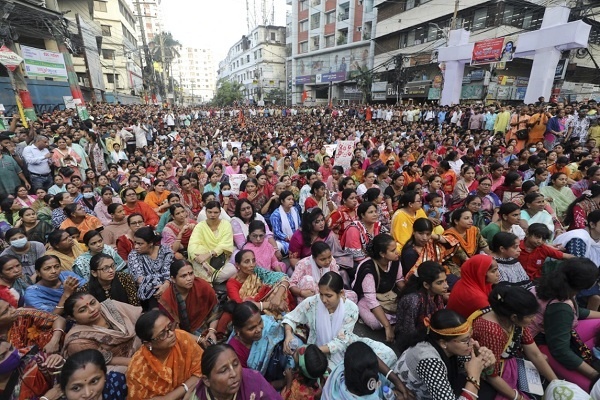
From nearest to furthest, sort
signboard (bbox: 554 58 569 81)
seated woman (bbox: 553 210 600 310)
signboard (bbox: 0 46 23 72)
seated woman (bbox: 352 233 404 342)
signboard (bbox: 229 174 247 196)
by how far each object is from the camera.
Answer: seated woman (bbox: 352 233 404 342) < seated woman (bbox: 553 210 600 310) < signboard (bbox: 229 174 247 196) < signboard (bbox: 0 46 23 72) < signboard (bbox: 554 58 569 81)

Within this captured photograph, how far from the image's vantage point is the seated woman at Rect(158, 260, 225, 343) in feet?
9.12

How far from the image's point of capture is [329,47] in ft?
112

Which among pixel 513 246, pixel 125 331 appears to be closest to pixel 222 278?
pixel 125 331

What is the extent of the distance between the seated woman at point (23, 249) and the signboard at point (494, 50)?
656 inches

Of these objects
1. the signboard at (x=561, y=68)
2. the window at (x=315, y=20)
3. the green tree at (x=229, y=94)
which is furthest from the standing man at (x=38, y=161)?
the green tree at (x=229, y=94)

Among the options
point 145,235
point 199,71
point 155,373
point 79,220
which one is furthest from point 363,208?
point 199,71

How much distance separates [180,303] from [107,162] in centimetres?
769

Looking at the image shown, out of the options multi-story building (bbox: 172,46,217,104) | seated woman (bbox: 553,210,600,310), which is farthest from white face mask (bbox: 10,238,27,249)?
multi-story building (bbox: 172,46,217,104)

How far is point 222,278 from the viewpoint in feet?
12.3

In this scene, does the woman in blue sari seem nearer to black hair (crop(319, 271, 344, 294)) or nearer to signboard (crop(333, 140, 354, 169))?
black hair (crop(319, 271, 344, 294))

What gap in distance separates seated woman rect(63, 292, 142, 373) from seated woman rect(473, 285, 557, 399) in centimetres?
264

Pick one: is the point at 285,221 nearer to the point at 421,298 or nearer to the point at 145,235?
the point at 145,235

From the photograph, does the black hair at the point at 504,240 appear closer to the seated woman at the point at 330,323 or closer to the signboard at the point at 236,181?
the seated woman at the point at 330,323

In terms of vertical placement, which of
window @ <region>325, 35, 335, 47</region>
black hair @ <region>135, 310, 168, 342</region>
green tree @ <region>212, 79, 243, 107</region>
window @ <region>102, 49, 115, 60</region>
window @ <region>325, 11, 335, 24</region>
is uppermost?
window @ <region>325, 11, 335, 24</region>
